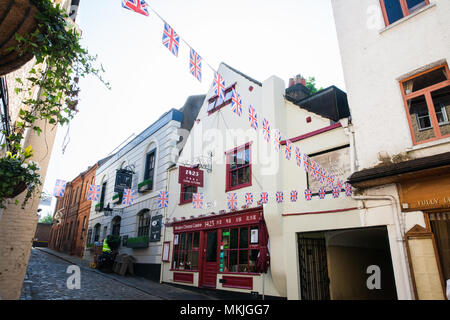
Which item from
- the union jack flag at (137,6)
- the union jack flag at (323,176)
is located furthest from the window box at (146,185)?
the union jack flag at (137,6)

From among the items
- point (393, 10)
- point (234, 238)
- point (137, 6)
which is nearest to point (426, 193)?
point (393, 10)

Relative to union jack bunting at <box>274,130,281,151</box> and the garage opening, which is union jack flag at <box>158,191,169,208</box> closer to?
union jack bunting at <box>274,130,281,151</box>

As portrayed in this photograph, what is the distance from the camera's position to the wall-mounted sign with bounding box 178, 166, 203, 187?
37.0 feet

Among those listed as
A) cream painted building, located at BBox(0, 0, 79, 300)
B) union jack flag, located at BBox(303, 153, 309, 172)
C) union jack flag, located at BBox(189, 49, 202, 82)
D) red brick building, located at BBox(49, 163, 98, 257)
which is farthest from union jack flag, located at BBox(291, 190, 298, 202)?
red brick building, located at BBox(49, 163, 98, 257)

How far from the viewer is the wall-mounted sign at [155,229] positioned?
1382 cm

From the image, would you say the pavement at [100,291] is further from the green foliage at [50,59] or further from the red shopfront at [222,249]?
the green foliage at [50,59]

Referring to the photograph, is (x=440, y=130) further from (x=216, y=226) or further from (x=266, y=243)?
(x=216, y=226)

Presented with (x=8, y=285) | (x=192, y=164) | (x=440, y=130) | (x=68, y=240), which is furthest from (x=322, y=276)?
(x=68, y=240)

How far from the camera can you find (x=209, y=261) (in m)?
11.0

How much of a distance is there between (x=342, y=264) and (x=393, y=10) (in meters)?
7.49

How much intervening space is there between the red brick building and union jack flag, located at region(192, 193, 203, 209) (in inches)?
582

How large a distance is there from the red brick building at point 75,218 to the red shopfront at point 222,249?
13701mm

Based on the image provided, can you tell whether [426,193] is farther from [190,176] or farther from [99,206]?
[99,206]
